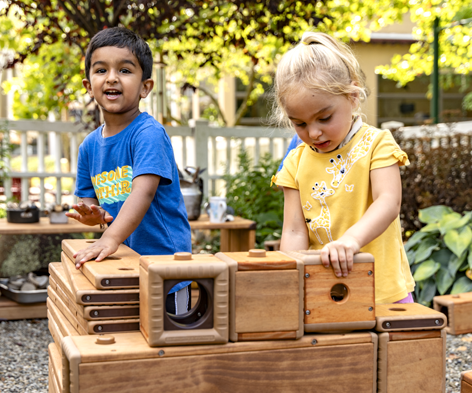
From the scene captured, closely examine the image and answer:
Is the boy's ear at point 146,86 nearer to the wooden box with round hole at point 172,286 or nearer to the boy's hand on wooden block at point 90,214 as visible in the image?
the boy's hand on wooden block at point 90,214

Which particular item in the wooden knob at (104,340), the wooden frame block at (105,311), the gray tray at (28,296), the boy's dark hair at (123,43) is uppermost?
the boy's dark hair at (123,43)

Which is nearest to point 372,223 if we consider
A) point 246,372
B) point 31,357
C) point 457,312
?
point 246,372

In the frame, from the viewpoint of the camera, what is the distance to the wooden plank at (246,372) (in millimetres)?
1279

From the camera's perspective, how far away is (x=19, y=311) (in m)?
4.03

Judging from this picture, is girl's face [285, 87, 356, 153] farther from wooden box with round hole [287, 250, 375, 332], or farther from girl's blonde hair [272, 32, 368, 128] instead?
wooden box with round hole [287, 250, 375, 332]

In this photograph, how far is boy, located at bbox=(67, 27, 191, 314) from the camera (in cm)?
192

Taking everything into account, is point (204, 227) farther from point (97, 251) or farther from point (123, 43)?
point (97, 251)

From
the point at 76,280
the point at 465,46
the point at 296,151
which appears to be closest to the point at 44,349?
the point at 76,280

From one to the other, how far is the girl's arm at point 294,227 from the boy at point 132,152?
0.42 m

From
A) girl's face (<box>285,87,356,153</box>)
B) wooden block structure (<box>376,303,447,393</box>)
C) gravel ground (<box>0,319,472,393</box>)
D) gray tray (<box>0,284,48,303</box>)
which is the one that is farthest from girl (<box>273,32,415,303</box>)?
gray tray (<box>0,284,48,303</box>)

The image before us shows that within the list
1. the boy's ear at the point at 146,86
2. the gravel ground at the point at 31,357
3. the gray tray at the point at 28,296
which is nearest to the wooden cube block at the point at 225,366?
the boy's ear at the point at 146,86

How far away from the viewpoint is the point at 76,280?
5.18 feet

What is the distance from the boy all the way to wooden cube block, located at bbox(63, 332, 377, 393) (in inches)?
24.5

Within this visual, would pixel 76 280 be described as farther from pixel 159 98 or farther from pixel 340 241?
pixel 159 98
